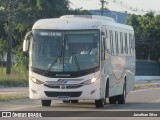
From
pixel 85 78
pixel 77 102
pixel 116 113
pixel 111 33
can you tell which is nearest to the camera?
pixel 116 113

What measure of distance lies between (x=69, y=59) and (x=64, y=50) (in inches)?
15.4

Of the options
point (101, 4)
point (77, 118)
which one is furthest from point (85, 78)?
point (101, 4)

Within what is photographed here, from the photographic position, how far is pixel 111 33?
1047 inches

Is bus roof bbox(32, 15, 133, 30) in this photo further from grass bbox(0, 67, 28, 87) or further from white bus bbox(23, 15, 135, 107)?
grass bbox(0, 67, 28, 87)

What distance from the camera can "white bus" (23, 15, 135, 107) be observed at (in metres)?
23.8

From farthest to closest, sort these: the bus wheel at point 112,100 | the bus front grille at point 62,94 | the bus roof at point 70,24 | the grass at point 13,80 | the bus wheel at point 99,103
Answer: the grass at point 13,80
the bus wheel at point 112,100
the bus wheel at point 99,103
the bus roof at point 70,24
the bus front grille at point 62,94

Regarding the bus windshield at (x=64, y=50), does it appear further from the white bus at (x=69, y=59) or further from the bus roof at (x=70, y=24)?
the bus roof at (x=70, y=24)

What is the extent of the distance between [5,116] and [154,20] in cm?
6543

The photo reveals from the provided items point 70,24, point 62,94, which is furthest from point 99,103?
point 70,24

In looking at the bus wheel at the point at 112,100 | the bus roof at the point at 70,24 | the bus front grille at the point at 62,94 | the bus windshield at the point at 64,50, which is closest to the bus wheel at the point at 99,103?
the bus front grille at the point at 62,94

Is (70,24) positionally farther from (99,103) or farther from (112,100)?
(112,100)

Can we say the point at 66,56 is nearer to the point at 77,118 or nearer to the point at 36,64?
the point at 36,64

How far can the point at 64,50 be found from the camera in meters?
24.2

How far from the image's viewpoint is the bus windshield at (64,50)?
A: 2405 centimetres
